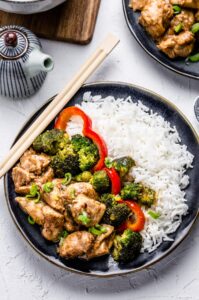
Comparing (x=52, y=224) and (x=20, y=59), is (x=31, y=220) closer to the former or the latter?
(x=52, y=224)

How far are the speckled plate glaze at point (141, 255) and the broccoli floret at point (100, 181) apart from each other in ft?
1.49

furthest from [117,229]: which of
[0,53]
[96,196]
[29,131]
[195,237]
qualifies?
[0,53]

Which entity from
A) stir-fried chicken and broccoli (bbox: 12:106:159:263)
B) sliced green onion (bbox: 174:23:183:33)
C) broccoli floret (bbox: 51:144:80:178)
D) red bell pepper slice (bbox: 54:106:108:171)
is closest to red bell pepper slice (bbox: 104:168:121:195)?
stir-fried chicken and broccoli (bbox: 12:106:159:263)

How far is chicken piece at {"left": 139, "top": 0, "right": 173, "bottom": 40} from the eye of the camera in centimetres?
467

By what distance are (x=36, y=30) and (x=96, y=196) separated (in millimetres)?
1356

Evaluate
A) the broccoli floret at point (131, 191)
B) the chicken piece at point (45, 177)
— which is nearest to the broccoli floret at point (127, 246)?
the broccoli floret at point (131, 191)

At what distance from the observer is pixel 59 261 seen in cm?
431

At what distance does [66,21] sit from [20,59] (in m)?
0.62

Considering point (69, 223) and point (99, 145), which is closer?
point (69, 223)

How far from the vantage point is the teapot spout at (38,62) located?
4375 mm

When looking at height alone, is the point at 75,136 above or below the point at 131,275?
above

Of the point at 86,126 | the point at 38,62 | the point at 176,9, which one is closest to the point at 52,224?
the point at 86,126

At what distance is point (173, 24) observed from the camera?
15.6 feet

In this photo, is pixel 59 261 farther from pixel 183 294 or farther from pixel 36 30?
pixel 36 30
